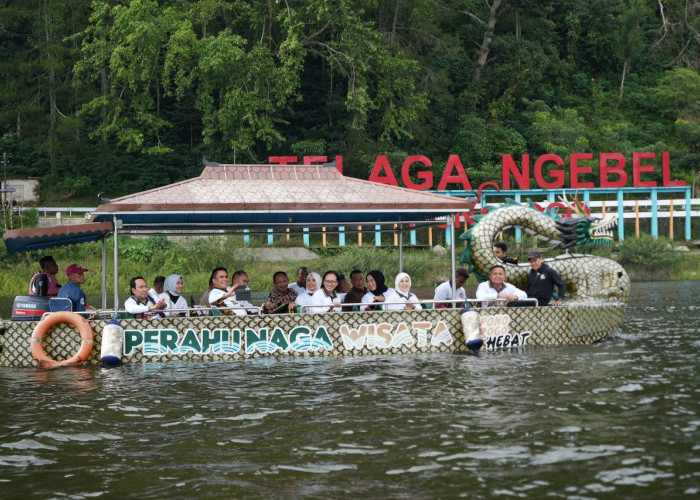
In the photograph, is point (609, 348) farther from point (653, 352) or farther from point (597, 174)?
point (597, 174)

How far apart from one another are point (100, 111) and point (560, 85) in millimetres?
25442

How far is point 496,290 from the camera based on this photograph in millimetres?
16375

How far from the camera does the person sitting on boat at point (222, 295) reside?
15.5 meters

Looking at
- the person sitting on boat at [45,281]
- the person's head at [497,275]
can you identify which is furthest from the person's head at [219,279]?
the person's head at [497,275]

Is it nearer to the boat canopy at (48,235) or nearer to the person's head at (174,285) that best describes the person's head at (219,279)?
the person's head at (174,285)

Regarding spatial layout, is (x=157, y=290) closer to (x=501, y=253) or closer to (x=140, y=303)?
(x=140, y=303)

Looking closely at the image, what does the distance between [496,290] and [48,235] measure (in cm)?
732

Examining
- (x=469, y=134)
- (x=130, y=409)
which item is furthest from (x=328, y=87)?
(x=130, y=409)

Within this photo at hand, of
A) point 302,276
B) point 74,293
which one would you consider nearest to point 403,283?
point 302,276

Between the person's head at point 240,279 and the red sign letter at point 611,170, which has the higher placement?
the red sign letter at point 611,170

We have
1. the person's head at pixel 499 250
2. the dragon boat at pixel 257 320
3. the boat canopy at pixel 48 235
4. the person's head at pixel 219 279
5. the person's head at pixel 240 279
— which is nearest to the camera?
the boat canopy at pixel 48 235

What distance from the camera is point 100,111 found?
49.0 meters

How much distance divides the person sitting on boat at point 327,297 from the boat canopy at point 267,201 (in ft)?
3.28

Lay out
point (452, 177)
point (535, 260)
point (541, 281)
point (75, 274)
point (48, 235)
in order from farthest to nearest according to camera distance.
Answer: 1. point (452, 177)
2. point (535, 260)
3. point (541, 281)
4. point (75, 274)
5. point (48, 235)
